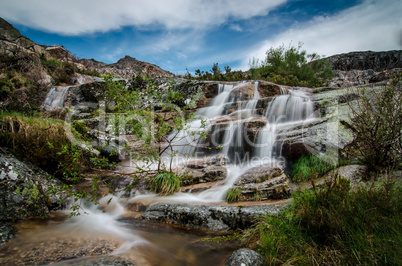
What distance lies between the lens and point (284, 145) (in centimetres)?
682

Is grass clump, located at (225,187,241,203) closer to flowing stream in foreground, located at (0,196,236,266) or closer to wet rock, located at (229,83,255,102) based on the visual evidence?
flowing stream in foreground, located at (0,196,236,266)

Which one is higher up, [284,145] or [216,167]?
[284,145]

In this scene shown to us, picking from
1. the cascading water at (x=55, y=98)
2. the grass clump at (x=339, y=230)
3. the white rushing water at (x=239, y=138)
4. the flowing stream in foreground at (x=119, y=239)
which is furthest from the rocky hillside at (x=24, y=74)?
the grass clump at (x=339, y=230)

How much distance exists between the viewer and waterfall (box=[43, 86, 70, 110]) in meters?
14.7

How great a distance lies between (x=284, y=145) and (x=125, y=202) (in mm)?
5491

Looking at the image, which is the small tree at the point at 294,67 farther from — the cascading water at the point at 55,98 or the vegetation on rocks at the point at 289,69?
the cascading water at the point at 55,98

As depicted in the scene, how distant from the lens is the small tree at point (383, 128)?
4.07 meters

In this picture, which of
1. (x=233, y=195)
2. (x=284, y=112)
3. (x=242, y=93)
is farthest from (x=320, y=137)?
(x=242, y=93)

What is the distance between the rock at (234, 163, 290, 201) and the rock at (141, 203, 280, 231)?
0.84 m

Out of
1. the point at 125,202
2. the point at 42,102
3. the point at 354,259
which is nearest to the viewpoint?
the point at 354,259

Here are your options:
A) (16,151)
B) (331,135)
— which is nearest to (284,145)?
(331,135)

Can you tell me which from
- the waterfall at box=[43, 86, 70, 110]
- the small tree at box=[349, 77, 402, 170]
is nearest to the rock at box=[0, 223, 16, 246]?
the small tree at box=[349, 77, 402, 170]

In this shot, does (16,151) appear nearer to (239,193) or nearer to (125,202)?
A: (125,202)

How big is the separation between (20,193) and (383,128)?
813 cm
